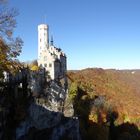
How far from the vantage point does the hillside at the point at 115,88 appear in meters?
96.1

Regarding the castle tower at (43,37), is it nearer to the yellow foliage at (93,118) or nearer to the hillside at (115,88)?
the hillside at (115,88)

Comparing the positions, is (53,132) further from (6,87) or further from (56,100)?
(6,87)

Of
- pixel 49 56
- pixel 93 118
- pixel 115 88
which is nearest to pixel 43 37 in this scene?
pixel 49 56

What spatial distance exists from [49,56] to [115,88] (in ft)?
177

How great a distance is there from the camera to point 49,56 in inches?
2726

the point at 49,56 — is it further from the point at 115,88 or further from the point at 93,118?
the point at 115,88

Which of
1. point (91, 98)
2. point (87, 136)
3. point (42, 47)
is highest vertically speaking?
point (42, 47)

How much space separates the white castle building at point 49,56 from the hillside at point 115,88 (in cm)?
1419

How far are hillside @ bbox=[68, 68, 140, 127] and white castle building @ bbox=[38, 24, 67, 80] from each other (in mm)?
14190

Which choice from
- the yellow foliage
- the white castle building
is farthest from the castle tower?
the yellow foliage

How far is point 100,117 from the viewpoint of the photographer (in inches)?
3248

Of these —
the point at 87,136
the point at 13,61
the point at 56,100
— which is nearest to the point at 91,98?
the point at 87,136

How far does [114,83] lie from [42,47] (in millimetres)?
56677

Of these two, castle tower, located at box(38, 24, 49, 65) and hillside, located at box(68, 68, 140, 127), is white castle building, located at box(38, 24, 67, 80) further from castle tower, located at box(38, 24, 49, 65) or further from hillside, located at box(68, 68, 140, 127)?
hillside, located at box(68, 68, 140, 127)
